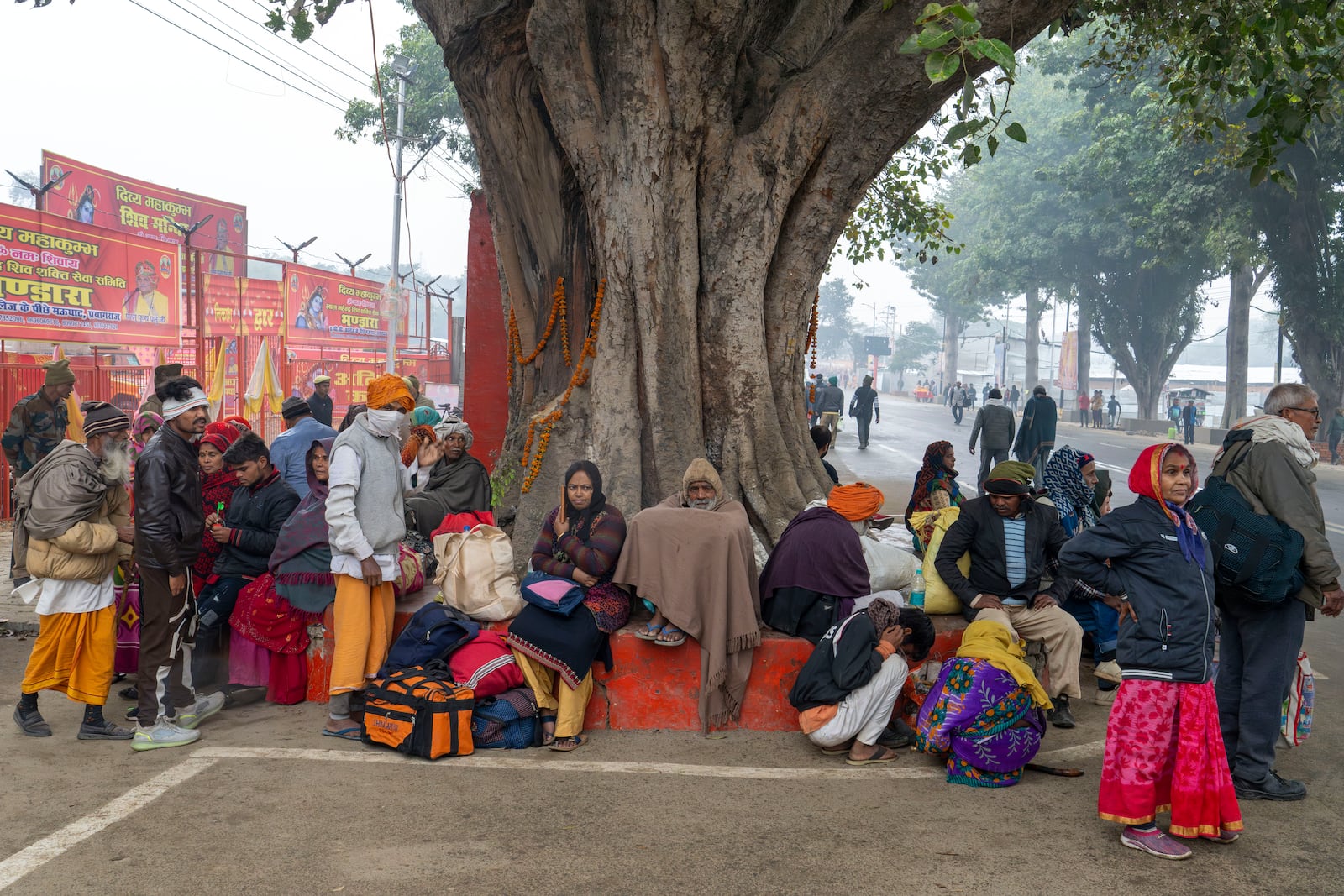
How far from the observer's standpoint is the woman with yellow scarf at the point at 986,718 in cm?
454

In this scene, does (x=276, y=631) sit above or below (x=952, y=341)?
below

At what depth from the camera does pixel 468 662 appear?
519cm

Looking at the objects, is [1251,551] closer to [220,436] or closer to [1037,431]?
[220,436]

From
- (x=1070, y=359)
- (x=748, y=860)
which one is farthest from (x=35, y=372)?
(x=1070, y=359)

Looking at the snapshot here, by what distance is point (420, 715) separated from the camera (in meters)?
4.87

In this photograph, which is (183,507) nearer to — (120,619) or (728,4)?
(120,619)

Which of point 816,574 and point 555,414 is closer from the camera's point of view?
point 816,574

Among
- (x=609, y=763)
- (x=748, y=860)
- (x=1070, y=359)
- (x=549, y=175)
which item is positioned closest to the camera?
(x=748, y=860)

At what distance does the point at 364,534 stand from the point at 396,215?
2238cm

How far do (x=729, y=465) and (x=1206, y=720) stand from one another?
138 inches

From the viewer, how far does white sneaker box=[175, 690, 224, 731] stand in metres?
5.13

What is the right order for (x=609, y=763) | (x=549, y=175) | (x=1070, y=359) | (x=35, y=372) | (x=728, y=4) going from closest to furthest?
(x=609, y=763) < (x=728, y=4) < (x=549, y=175) < (x=35, y=372) < (x=1070, y=359)

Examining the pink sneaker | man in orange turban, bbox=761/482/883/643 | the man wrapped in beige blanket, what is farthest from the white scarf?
the man wrapped in beige blanket

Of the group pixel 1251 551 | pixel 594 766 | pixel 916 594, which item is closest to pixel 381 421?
pixel 594 766
